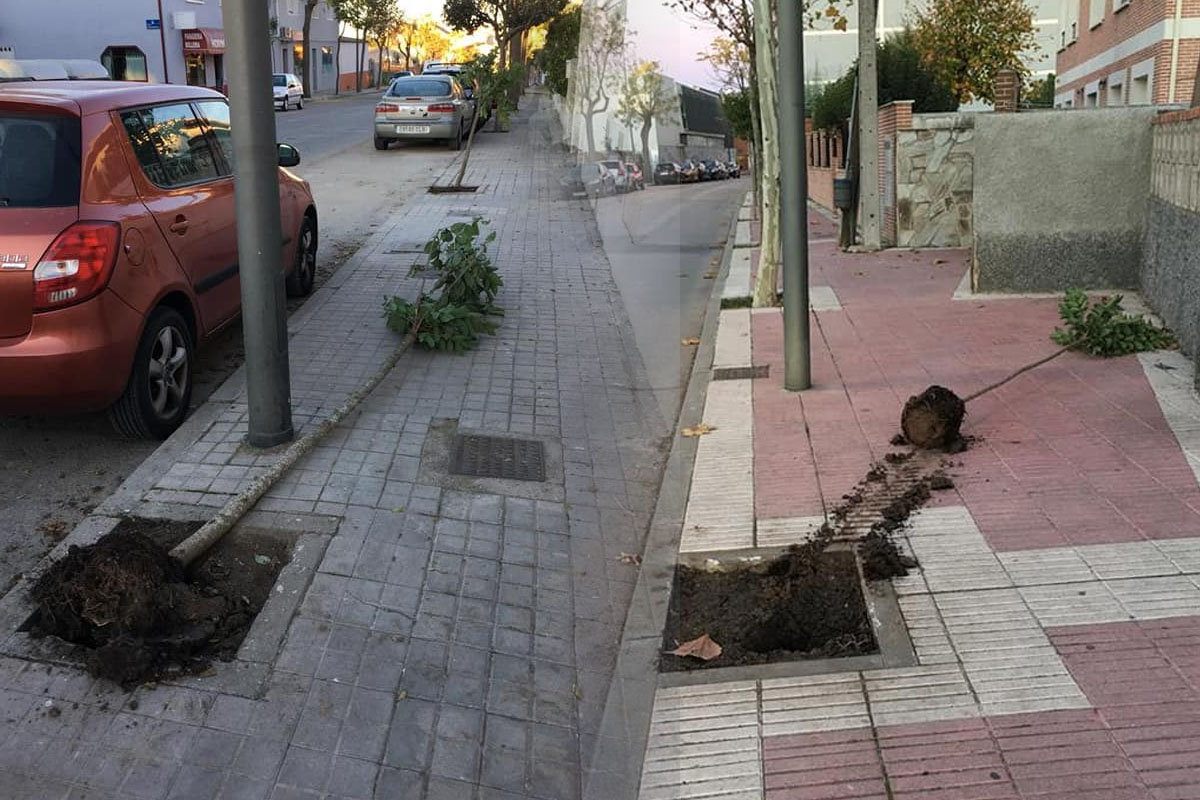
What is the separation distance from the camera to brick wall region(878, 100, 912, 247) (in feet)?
47.5

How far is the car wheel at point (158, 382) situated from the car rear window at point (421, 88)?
20406mm

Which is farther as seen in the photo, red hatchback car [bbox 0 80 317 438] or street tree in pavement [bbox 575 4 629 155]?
street tree in pavement [bbox 575 4 629 155]

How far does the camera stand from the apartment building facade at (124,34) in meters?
43.7

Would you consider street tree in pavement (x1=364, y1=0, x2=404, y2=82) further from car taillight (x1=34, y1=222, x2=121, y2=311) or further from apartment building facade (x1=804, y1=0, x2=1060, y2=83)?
car taillight (x1=34, y1=222, x2=121, y2=311)

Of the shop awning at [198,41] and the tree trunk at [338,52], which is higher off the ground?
the tree trunk at [338,52]

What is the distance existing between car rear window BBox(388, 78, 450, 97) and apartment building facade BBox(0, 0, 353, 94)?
818 inches

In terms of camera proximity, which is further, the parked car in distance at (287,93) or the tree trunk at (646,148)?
the parked car in distance at (287,93)

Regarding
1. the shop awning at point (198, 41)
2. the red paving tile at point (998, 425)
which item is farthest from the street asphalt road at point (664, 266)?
the shop awning at point (198, 41)

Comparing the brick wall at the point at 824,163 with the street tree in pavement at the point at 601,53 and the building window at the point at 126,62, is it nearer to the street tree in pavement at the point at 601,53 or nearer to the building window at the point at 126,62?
the street tree in pavement at the point at 601,53

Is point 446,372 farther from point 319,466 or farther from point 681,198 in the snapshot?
point 681,198

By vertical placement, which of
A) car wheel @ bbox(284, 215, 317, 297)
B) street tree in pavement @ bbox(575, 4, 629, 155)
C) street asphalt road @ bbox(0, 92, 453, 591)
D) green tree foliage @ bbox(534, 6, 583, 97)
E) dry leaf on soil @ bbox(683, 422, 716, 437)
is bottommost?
dry leaf on soil @ bbox(683, 422, 716, 437)

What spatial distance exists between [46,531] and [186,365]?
1.46m

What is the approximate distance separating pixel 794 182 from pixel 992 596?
3.56 metres

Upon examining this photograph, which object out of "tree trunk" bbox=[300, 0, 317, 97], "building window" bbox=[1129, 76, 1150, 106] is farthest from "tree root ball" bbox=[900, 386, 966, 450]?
"tree trunk" bbox=[300, 0, 317, 97]
